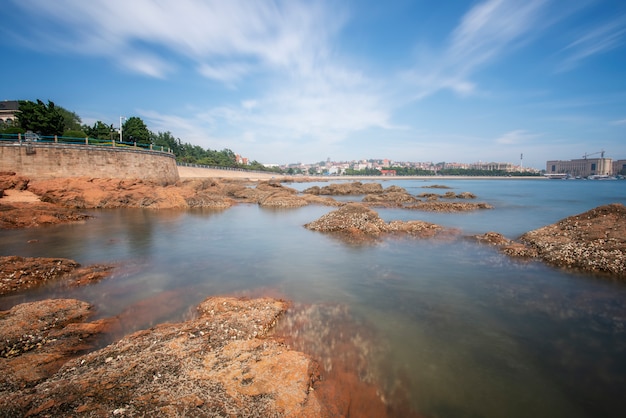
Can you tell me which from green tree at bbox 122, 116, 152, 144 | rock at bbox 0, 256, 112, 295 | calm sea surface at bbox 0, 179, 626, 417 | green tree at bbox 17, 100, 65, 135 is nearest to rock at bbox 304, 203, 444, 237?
calm sea surface at bbox 0, 179, 626, 417

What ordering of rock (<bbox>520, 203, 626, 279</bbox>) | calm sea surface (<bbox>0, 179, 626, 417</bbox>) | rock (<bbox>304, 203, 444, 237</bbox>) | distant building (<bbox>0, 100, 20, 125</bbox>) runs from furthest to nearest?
distant building (<bbox>0, 100, 20, 125</bbox>)
rock (<bbox>304, 203, 444, 237</bbox>)
rock (<bbox>520, 203, 626, 279</bbox>)
calm sea surface (<bbox>0, 179, 626, 417</bbox>)

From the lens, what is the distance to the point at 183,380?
5.27 metres

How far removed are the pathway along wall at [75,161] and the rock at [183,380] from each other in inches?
1383

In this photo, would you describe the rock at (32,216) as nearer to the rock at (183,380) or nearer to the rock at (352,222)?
the rock at (352,222)

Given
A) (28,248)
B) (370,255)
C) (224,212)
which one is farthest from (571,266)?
(224,212)

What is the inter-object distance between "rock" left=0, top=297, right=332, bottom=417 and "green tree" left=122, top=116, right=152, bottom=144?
58868 millimetres

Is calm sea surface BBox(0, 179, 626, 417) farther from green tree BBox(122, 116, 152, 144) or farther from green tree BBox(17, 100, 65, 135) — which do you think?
green tree BBox(122, 116, 152, 144)

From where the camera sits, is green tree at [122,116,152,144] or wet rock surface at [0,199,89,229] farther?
green tree at [122,116,152,144]

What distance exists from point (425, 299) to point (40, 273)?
13.8 metres

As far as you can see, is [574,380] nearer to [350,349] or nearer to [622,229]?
[350,349]

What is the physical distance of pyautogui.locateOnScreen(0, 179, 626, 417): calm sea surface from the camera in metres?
5.95

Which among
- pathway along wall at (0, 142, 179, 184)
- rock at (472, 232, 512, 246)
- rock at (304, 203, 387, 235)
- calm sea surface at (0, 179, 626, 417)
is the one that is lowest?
calm sea surface at (0, 179, 626, 417)

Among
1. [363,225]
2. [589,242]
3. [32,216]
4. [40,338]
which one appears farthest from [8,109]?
[589,242]

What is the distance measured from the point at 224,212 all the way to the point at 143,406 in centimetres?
2748
